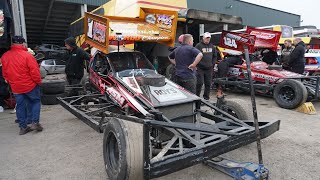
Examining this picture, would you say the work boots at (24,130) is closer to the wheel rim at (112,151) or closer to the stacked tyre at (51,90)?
the stacked tyre at (51,90)

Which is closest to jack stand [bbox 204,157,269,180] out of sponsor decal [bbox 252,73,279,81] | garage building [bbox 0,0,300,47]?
sponsor decal [bbox 252,73,279,81]

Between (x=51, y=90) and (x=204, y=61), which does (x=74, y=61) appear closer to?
(x=51, y=90)

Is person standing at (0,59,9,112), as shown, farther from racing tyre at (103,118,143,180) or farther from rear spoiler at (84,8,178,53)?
racing tyre at (103,118,143,180)

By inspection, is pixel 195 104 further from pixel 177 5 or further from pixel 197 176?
pixel 177 5

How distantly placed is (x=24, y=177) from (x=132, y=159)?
1.64m

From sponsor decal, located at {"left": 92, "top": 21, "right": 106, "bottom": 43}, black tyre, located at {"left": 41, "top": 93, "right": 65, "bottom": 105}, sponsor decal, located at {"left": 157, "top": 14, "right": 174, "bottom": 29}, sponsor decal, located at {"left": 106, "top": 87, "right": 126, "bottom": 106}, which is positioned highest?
sponsor decal, located at {"left": 157, "top": 14, "right": 174, "bottom": 29}

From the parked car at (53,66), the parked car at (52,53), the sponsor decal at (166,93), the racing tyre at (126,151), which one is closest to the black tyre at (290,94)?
the sponsor decal at (166,93)

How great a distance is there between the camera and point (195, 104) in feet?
14.5

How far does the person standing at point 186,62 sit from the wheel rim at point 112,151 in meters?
2.69

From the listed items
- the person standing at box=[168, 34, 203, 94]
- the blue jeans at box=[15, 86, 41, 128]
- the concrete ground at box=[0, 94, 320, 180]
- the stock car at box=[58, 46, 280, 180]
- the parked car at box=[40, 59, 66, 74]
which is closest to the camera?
the stock car at box=[58, 46, 280, 180]

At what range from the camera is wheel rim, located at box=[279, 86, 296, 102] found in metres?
6.74

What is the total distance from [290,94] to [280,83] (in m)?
0.36

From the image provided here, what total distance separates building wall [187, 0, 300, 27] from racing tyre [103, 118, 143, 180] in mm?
21225

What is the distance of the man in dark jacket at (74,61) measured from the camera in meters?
6.60
